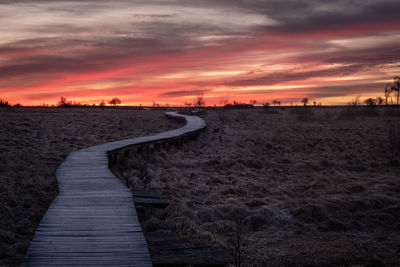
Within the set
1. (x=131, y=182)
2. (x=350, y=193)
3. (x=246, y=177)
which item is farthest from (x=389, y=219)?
(x=131, y=182)

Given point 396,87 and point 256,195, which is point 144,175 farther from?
point 396,87

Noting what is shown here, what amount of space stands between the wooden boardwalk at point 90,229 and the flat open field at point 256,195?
2.12ft

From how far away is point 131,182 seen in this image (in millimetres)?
9602

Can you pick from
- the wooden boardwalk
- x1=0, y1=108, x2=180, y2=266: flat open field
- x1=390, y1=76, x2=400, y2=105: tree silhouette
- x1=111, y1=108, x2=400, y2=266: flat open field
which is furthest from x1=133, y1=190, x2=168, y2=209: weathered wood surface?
x1=390, y1=76, x2=400, y2=105: tree silhouette

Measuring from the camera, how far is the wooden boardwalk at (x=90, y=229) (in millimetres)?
4027

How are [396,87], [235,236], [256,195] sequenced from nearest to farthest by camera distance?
[235,236] < [256,195] < [396,87]

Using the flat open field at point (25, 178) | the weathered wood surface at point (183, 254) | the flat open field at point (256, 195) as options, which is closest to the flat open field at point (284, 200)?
the flat open field at point (256, 195)

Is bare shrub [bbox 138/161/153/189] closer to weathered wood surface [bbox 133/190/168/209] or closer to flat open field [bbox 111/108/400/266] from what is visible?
flat open field [bbox 111/108/400/266]

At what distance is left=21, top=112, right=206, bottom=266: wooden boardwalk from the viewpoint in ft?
13.2

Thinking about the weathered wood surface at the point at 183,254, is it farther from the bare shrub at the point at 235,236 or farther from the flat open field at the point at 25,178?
the flat open field at the point at 25,178

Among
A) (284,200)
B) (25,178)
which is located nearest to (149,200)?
(284,200)

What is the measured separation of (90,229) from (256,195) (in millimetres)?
5182

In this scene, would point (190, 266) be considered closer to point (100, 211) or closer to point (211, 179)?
point (100, 211)

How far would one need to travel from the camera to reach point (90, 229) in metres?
4.92
